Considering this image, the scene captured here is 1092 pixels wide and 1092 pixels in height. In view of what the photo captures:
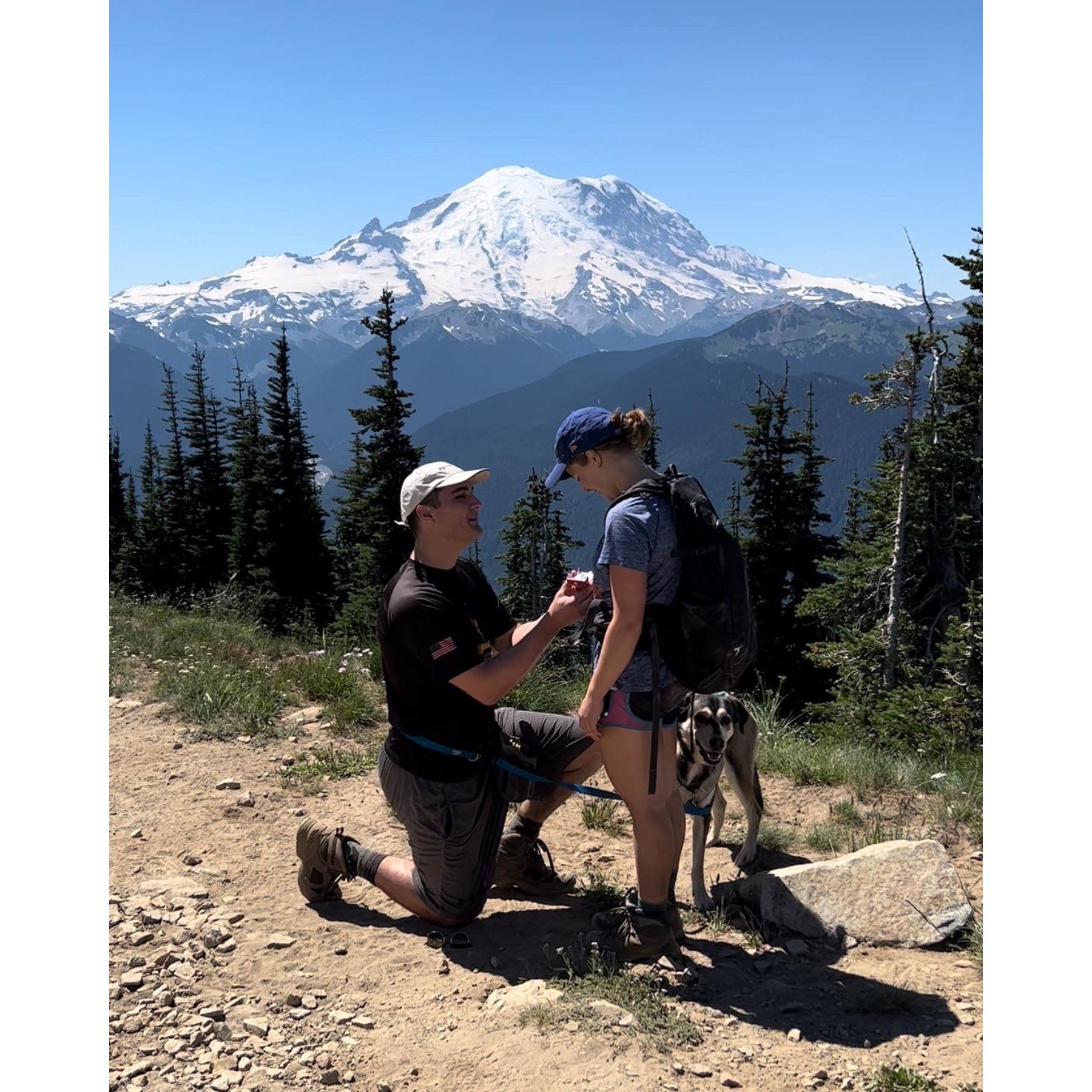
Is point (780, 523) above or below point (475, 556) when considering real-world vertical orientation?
above

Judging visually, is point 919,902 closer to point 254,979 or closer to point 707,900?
point 707,900

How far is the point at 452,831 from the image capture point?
4613 millimetres

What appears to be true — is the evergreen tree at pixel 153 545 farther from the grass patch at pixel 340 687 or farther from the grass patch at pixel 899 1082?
the grass patch at pixel 899 1082

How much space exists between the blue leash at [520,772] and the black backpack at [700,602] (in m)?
0.83

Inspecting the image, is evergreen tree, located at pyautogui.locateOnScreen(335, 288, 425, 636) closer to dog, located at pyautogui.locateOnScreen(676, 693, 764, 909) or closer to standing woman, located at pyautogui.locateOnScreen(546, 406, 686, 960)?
dog, located at pyautogui.locateOnScreen(676, 693, 764, 909)

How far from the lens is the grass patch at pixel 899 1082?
10.6 ft

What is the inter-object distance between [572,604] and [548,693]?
14.5 ft

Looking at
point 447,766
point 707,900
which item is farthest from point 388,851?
point 707,900

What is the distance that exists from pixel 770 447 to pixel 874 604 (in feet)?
50.3

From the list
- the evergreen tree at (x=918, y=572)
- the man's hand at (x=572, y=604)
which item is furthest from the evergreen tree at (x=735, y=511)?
the man's hand at (x=572, y=604)

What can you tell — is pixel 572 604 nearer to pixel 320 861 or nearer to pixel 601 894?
pixel 601 894

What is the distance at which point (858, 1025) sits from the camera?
12.4ft

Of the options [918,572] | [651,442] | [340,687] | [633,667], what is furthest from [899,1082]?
[918,572]

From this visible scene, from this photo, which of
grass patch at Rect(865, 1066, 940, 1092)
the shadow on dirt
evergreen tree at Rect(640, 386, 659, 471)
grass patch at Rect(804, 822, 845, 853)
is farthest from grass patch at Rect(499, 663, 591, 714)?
grass patch at Rect(865, 1066, 940, 1092)
